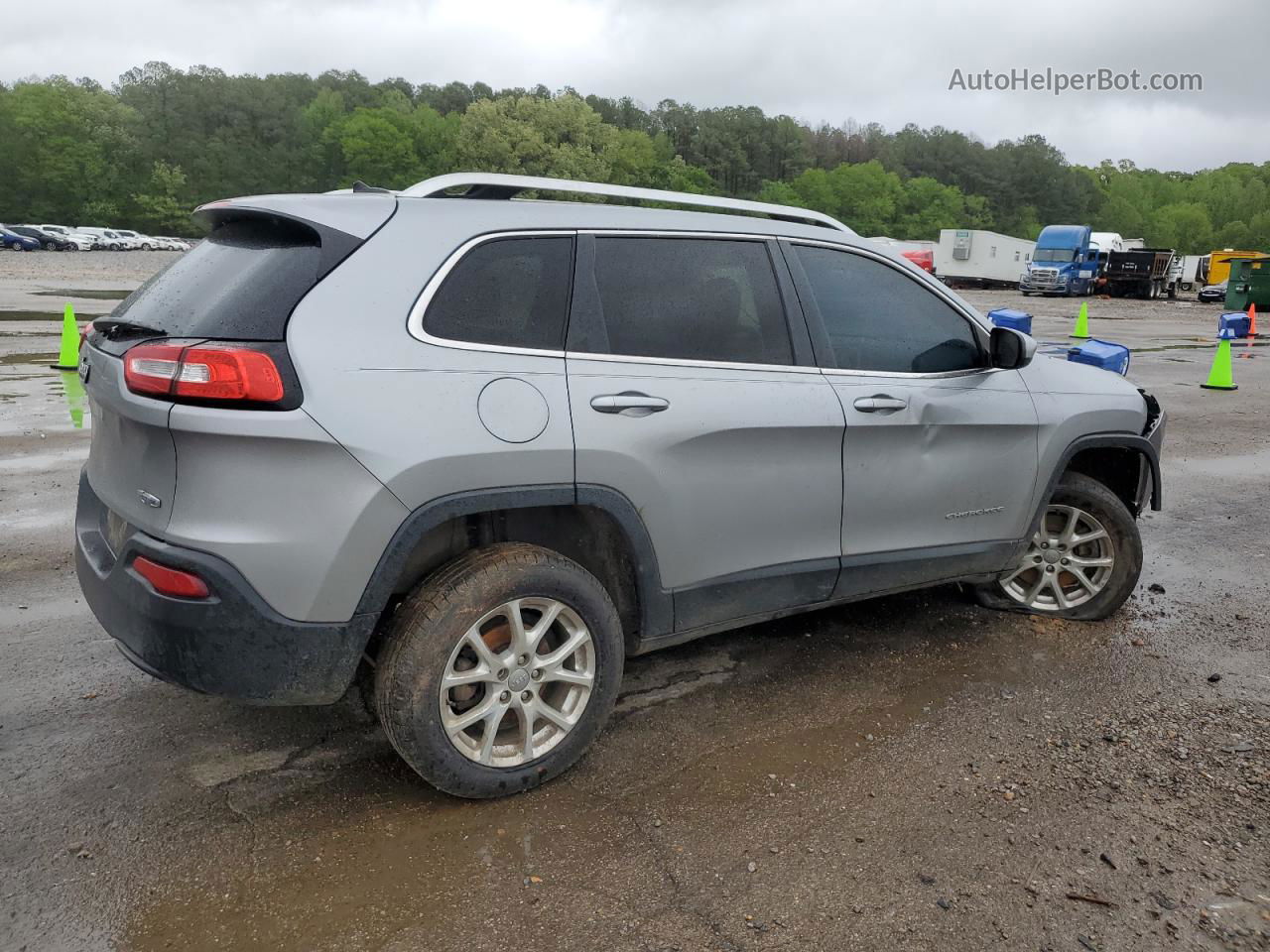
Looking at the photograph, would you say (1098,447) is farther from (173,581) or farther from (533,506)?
(173,581)

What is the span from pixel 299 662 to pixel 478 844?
29.0 inches

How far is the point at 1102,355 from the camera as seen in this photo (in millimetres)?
5742

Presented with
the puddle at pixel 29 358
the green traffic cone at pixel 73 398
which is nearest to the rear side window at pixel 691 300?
the green traffic cone at pixel 73 398

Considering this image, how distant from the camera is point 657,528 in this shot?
322 cm

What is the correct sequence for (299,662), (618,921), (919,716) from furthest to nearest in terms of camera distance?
(919,716)
(299,662)
(618,921)

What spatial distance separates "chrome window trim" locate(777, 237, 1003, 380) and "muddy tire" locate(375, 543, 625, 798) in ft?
4.39

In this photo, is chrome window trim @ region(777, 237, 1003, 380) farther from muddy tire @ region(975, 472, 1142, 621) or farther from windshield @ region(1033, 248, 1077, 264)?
windshield @ region(1033, 248, 1077, 264)

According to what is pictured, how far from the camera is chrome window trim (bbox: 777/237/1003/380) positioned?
3729mm

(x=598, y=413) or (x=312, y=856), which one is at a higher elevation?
(x=598, y=413)

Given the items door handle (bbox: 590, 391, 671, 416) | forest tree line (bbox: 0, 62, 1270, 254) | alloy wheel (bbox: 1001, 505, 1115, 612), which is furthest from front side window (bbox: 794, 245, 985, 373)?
forest tree line (bbox: 0, 62, 1270, 254)

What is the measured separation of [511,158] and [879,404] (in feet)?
323

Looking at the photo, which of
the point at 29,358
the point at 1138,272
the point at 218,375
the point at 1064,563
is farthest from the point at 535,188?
the point at 1138,272

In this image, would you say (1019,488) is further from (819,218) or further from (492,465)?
(492,465)

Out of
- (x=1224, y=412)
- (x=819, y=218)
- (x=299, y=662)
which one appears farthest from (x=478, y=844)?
(x=1224, y=412)
